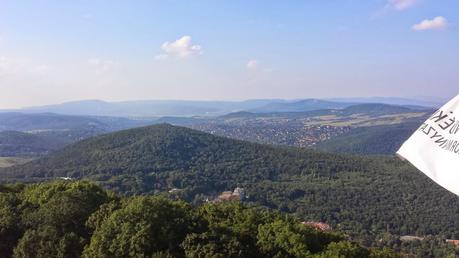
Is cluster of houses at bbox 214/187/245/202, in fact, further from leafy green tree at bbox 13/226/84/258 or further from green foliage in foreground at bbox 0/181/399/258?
leafy green tree at bbox 13/226/84/258

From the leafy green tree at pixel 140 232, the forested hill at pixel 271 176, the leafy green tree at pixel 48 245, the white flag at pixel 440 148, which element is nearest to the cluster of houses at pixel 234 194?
the forested hill at pixel 271 176

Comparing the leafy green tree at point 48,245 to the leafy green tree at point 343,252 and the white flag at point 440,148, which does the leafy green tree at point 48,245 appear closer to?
the leafy green tree at point 343,252

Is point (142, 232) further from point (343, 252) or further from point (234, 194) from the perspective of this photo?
point (234, 194)

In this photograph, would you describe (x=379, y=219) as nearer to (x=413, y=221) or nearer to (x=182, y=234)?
(x=413, y=221)

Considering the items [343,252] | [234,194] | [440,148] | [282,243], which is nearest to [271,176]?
[234,194]

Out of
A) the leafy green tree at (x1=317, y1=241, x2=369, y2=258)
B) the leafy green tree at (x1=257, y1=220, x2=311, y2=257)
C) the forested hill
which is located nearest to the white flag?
the leafy green tree at (x1=317, y1=241, x2=369, y2=258)

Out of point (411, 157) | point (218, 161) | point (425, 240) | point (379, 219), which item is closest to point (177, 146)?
point (218, 161)
